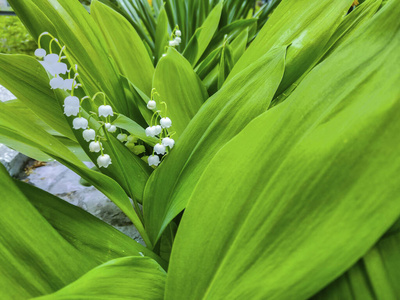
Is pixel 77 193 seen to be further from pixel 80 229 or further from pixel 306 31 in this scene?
pixel 306 31

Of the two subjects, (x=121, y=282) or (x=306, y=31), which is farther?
(x=306, y=31)

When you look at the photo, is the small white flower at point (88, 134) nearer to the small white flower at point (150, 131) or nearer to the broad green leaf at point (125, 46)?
the small white flower at point (150, 131)

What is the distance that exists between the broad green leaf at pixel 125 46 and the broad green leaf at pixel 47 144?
363 millimetres

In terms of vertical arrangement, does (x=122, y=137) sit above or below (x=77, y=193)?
above

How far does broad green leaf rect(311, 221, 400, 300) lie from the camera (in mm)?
261

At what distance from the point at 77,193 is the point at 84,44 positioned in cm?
64

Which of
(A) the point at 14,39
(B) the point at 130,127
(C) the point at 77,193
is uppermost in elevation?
(B) the point at 130,127

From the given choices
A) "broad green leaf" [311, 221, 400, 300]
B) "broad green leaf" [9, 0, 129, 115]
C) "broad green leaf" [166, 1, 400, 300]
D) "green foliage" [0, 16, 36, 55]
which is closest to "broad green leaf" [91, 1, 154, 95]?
"broad green leaf" [9, 0, 129, 115]

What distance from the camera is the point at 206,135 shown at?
18.6 inches

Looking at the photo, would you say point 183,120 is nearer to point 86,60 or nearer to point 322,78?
point 86,60

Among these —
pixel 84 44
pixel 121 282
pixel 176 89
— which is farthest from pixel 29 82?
pixel 121 282

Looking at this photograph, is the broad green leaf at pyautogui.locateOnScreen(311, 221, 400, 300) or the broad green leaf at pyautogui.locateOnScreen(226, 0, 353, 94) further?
the broad green leaf at pyautogui.locateOnScreen(226, 0, 353, 94)

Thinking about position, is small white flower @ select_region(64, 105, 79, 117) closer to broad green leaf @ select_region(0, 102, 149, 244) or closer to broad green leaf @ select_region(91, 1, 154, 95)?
broad green leaf @ select_region(0, 102, 149, 244)

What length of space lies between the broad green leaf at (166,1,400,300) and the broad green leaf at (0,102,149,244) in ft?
0.50
